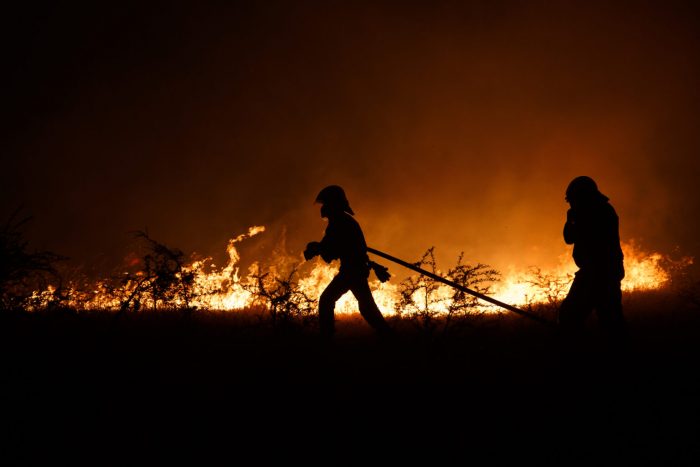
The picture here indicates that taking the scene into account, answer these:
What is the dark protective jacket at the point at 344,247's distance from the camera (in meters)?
6.21

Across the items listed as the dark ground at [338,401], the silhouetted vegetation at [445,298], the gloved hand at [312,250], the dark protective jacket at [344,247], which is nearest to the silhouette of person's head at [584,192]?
the silhouetted vegetation at [445,298]

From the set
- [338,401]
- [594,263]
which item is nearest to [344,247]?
[338,401]

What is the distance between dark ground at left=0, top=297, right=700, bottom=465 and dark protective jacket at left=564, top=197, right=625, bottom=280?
0.96 meters

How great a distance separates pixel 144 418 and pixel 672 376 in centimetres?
489

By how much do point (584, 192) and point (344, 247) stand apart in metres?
3.21

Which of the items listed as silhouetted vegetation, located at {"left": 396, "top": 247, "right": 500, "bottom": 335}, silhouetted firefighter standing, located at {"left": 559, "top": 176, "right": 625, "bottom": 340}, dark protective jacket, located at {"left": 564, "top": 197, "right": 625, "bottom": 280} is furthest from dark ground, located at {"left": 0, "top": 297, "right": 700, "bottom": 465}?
dark protective jacket, located at {"left": 564, "top": 197, "right": 625, "bottom": 280}

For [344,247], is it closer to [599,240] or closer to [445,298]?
[445,298]

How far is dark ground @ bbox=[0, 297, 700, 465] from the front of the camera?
2.92m

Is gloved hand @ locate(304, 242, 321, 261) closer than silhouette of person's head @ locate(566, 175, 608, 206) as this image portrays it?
No

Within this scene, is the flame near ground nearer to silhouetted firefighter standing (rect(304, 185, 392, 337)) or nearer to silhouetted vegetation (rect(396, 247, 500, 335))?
silhouetted vegetation (rect(396, 247, 500, 335))

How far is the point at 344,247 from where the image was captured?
623 cm

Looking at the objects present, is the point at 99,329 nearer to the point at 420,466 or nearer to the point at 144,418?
the point at 144,418

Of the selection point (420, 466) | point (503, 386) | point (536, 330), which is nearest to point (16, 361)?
point (420, 466)

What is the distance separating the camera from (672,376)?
437cm
